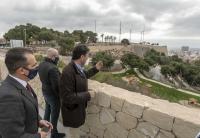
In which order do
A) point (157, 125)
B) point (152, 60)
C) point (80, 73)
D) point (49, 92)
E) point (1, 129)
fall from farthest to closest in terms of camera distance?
1. point (152, 60)
2. point (49, 92)
3. point (80, 73)
4. point (157, 125)
5. point (1, 129)

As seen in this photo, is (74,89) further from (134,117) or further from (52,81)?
(52,81)

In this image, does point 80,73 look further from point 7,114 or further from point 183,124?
point 7,114

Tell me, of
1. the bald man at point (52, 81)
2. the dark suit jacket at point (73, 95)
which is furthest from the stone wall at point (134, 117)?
the bald man at point (52, 81)

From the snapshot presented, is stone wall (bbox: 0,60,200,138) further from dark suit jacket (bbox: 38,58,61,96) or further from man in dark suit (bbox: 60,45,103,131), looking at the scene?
dark suit jacket (bbox: 38,58,61,96)

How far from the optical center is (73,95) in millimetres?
3652

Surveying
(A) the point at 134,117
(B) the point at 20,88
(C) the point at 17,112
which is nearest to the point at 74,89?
(A) the point at 134,117

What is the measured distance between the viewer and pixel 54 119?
481 centimetres

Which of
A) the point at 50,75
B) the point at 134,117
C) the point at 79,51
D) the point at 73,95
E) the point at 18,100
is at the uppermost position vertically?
the point at 79,51

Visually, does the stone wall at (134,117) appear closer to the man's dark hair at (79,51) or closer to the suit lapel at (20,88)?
the man's dark hair at (79,51)

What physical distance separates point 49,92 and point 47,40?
63387 mm

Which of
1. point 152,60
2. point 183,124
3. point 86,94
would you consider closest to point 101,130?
point 86,94

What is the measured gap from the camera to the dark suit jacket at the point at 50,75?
4.55 meters

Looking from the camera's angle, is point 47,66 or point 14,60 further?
point 47,66

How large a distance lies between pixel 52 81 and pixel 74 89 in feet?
3.16
